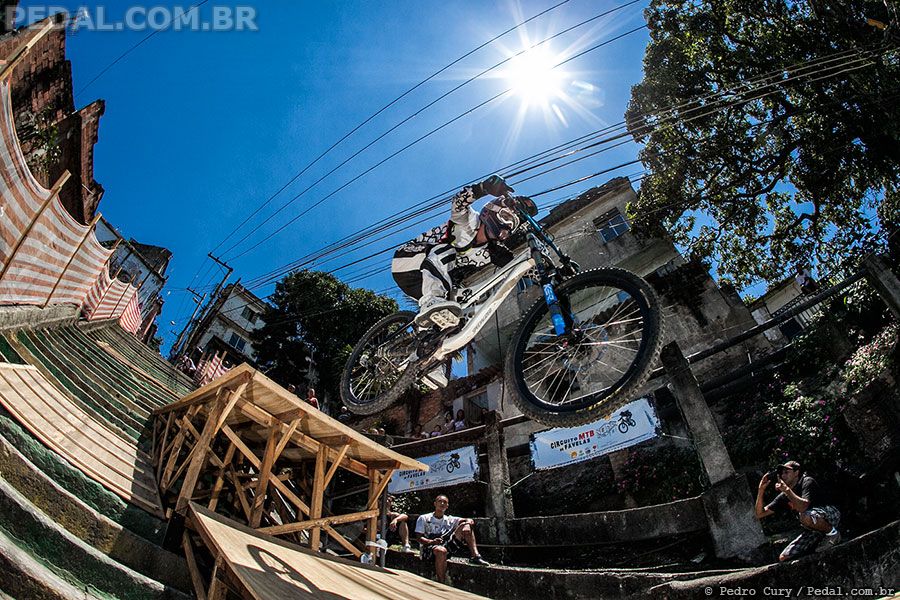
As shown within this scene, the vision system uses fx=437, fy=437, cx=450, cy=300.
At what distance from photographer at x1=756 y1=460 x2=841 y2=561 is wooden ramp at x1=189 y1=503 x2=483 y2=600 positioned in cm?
331

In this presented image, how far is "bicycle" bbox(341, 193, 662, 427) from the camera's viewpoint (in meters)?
4.08

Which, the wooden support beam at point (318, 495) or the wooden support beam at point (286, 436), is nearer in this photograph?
the wooden support beam at point (286, 436)

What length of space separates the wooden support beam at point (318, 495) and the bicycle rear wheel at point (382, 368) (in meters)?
1.14

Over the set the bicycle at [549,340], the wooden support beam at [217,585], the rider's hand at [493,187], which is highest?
the rider's hand at [493,187]

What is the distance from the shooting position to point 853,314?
841 cm

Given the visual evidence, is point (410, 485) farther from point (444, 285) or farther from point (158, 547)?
point (158, 547)

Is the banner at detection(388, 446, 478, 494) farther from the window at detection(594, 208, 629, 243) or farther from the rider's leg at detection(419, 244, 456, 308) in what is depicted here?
the window at detection(594, 208, 629, 243)

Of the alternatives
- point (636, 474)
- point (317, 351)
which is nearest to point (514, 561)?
point (636, 474)

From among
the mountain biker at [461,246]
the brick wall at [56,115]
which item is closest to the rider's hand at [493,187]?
the mountain biker at [461,246]

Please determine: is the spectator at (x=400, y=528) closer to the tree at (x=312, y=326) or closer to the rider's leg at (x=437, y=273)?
the rider's leg at (x=437, y=273)

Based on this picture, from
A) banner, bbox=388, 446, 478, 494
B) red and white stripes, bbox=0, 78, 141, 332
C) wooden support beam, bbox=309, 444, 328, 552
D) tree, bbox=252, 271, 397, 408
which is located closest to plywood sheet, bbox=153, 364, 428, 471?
wooden support beam, bbox=309, 444, 328, 552

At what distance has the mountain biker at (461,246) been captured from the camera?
17.9ft

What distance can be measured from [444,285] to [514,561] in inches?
190

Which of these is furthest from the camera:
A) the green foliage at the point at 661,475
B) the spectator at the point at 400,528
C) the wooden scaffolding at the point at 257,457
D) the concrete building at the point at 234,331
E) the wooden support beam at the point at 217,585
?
the concrete building at the point at 234,331
